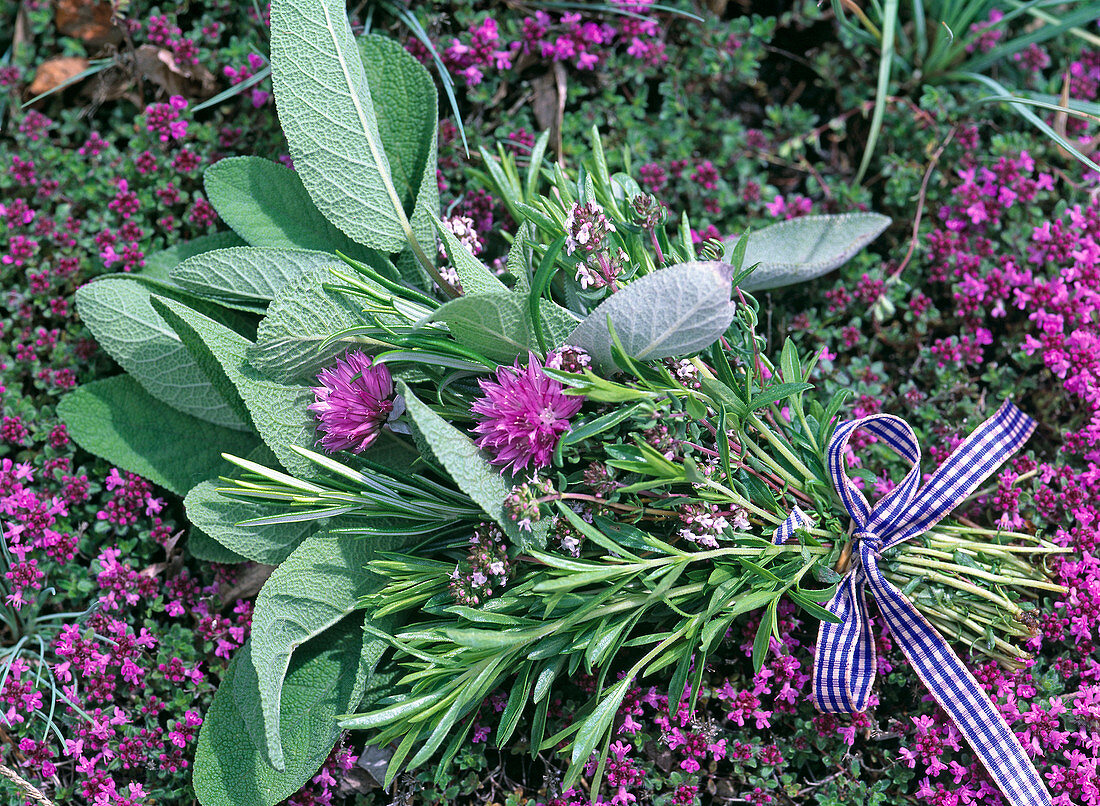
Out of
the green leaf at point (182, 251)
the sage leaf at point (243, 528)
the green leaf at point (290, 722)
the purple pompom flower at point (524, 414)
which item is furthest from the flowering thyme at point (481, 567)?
the green leaf at point (182, 251)

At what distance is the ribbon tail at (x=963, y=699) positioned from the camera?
1.59m

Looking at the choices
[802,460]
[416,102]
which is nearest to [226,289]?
[416,102]

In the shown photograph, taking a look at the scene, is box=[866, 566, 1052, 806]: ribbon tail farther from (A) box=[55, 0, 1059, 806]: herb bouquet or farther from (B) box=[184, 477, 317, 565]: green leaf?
(B) box=[184, 477, 317, 565]: green leaf

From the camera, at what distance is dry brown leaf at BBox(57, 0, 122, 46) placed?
7.70ft

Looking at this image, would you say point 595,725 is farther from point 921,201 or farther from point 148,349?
point 921,201

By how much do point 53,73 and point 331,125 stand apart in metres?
1.18

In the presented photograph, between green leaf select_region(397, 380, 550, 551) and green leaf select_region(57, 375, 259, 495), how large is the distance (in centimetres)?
68

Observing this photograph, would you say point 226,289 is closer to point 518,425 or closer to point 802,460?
point 518,425

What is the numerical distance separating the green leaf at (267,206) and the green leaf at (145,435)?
42 cm

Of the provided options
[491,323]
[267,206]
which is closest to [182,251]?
[267,206]

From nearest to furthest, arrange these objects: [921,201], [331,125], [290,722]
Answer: [290,722], [331,125], [921,201]

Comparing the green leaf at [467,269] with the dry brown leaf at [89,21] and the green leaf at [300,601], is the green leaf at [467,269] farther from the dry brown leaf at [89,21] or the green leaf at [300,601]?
the dry brown leaf at [89,21]

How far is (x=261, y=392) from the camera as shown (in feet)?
4.98

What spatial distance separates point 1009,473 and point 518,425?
116 cm
